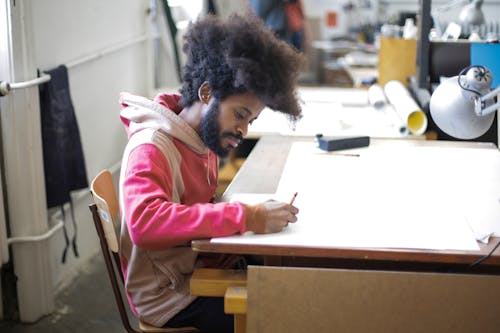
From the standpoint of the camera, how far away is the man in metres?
1.43

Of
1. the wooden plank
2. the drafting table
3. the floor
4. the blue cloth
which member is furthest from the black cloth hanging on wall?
the wooden plank

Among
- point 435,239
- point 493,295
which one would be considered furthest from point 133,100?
point 493,295

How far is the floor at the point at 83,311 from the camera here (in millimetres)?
2482

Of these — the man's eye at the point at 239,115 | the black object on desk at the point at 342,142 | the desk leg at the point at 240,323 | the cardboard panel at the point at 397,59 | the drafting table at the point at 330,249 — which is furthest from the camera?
the cardboard panel at the point at 397,59

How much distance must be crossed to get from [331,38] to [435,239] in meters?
5.03

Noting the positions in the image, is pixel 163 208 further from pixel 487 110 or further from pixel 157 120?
pixel 487 110

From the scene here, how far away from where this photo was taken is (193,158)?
66.7 inches

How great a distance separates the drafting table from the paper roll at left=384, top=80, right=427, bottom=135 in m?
0.13

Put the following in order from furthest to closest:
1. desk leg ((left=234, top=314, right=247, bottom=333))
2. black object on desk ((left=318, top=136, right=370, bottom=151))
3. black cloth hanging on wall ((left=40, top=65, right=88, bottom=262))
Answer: black cloth hanging on wall ((left=40, top=65, right=88, bottom=262)) → black object on desk ((left=318, top=136, right=370, bottom=151)) → desk leg ((left=234, top=314, right=247, bottom=333))

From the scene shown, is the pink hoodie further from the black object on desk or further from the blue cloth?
the blue cloth

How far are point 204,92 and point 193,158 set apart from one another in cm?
18

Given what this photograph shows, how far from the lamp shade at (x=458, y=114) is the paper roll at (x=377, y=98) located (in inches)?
49.3

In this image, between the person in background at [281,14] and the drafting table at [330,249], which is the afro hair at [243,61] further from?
the person in background at [281,14]

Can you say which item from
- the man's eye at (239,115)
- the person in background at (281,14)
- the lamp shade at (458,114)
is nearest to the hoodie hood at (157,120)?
the man's eye at (239,115)
